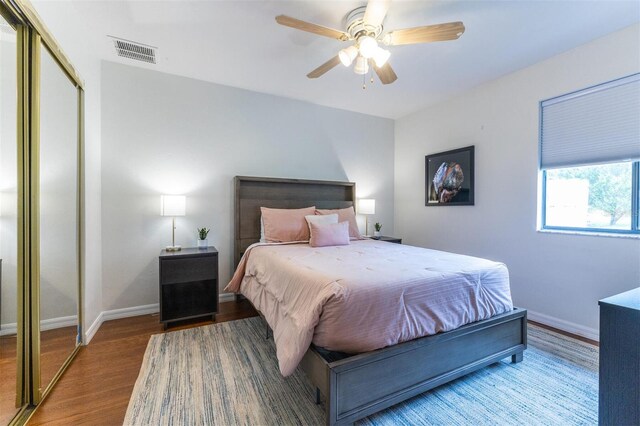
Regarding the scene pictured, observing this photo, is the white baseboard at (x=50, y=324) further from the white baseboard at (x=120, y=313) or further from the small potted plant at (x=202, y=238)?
the small potted plant at (x=202, y=238)

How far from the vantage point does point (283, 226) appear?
10.6 feet

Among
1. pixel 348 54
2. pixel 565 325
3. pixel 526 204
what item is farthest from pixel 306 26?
pixel 565 325

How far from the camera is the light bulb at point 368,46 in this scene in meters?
1.92

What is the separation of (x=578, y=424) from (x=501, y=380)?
415 mm

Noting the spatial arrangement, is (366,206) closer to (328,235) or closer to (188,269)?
(328,235)

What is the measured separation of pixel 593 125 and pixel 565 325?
189cm

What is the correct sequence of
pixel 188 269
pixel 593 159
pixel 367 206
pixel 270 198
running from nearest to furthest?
pixel 593 159 → pixel 188 269 → pixel 270 198 → pixel 367 206

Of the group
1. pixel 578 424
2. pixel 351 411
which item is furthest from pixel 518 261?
pixel 351 411

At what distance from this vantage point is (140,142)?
301 centimetres

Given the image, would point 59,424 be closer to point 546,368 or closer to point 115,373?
point 115,373

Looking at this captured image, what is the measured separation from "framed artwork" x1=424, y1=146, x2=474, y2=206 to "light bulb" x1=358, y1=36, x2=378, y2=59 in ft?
7.15

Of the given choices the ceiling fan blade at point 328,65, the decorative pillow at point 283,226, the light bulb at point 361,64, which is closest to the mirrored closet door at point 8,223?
the ceiling fan blade at point 328,65

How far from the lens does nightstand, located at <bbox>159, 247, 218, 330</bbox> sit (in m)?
2.67

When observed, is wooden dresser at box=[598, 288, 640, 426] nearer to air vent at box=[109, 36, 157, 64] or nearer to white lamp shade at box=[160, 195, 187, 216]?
white lamp shade at box=[160, 195, 187, 216]
